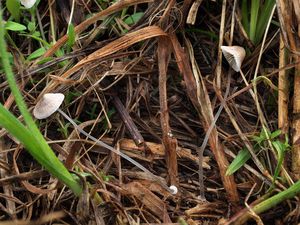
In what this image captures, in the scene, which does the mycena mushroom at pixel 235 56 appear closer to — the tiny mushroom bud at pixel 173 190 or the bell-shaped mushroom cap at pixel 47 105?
the tiny mushroom bud at pixel 173 190

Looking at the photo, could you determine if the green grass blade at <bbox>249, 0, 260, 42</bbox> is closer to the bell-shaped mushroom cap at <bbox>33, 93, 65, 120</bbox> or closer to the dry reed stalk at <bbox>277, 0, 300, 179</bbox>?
the dry reed stalk at <bbox>277, 0, 300, 179</bbox>

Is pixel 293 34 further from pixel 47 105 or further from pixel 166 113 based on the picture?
pixel 47 105

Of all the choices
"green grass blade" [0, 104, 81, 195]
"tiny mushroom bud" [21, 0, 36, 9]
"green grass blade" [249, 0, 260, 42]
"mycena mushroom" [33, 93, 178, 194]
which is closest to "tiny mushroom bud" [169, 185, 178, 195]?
"mycena mushroom" [33, 93, 178, 194]

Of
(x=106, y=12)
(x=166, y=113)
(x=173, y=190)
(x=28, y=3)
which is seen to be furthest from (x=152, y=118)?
(x=28, y=3)

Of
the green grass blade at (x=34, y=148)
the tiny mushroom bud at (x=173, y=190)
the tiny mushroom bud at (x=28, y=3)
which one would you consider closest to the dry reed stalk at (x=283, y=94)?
the tiny mushroom bud at (x=173, y=190)

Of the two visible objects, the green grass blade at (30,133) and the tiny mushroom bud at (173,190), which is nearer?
the green grass blade at (30,133)

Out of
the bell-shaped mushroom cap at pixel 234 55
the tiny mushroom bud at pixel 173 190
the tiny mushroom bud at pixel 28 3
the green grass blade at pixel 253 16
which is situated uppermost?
the tiny mushroom bud at pixel 28 3
